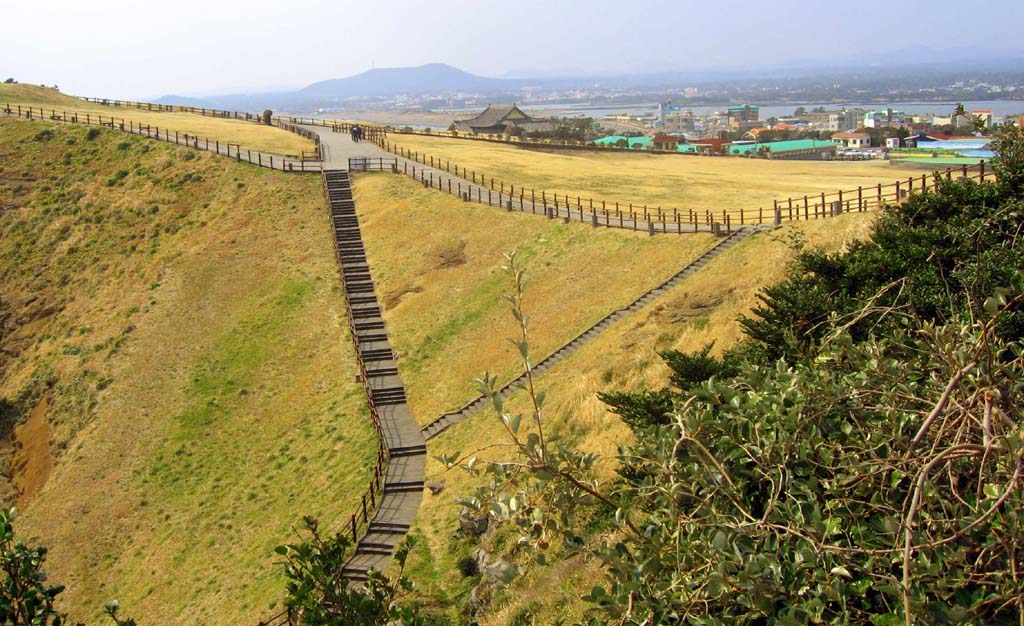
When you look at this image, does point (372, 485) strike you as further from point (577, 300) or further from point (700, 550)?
point (700, 550)

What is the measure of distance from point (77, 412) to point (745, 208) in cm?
3288

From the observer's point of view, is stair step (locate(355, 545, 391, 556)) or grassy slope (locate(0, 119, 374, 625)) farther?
grassy slope (locate(0, 119, 374, 625))

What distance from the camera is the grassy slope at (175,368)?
2403 cm

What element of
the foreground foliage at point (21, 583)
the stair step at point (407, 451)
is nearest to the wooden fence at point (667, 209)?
the stair step at point (407, 451)

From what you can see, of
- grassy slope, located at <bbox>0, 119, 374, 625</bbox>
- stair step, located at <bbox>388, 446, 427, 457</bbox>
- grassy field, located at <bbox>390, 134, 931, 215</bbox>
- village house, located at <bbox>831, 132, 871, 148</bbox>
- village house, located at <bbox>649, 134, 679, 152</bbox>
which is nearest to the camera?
grassy slope, located at <bbox>0, 119, 374, 625</bbox>

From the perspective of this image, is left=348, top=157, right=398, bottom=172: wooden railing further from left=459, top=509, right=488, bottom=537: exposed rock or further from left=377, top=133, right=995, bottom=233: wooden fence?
left=459, top=509, right=488, bottom=537: exposed rock

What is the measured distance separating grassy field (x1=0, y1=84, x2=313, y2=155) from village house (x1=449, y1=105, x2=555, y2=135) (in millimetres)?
35240

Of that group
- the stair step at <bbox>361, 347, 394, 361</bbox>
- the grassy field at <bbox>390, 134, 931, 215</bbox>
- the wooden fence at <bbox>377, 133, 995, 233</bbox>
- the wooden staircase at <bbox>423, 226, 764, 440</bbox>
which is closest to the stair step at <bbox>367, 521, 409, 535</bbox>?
the wooden staircase at <bbox>423, 226, 764, 440</bbox>

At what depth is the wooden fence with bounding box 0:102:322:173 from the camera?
5628 cm

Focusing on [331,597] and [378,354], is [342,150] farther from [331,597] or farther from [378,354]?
[331,597]

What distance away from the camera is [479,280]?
124ft

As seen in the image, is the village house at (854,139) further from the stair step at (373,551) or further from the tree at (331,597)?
the tree at (331,597)

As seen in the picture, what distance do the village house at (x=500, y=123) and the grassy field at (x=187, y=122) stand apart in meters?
35.2

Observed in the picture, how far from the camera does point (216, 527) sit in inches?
967
